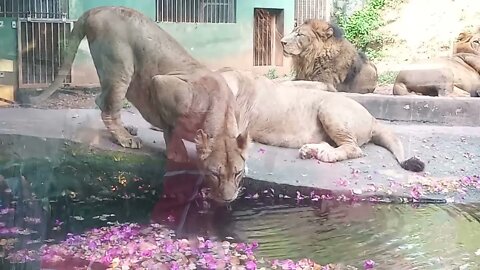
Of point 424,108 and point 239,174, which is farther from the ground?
point 424,108

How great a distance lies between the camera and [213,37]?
239 centimetres

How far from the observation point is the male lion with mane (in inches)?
99.4

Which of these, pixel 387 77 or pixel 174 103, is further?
pixel 387 77

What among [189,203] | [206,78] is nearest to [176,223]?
[189,203]

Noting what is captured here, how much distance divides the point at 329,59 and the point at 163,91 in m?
0.62

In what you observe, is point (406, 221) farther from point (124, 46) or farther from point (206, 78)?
point (124, 46)

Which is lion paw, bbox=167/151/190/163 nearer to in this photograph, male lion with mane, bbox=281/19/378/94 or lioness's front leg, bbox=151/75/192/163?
lioness's front leg, bbox=151/75/192/163

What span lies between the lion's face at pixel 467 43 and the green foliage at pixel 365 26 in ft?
0.82

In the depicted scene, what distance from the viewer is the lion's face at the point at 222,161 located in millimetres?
2168

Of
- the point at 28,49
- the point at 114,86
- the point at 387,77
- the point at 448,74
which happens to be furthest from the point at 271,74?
the point at 28,49

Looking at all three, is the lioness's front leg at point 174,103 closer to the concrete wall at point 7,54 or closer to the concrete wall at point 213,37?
the concrete wall at point 213,37

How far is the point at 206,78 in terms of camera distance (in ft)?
7.42

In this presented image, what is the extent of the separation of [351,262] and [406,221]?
386 mm

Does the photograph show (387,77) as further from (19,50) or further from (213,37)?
(19,50)
